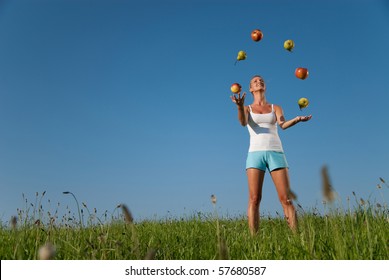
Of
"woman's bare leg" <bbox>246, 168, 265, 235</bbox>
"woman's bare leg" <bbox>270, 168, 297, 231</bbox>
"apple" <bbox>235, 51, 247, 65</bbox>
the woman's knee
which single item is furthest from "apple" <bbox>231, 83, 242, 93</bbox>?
the woman's knee

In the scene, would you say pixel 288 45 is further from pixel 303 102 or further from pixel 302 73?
pixel 303 102

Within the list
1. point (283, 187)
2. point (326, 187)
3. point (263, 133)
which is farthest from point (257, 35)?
point (326, 187)

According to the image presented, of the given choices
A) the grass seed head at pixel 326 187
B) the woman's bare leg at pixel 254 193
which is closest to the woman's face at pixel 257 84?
the woman's bare leg at pixel 254 193

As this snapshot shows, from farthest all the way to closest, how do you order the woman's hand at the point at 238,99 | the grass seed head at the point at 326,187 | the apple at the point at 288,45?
the apple at the point at 288,45, the woman's hand at the point at 238,99, the grass seed head at the point at 326,187

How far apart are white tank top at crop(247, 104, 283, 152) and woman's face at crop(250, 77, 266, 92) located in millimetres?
501

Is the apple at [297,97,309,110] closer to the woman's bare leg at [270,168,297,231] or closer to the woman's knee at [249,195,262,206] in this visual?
the woman's bare leg at [270,168,297,231]

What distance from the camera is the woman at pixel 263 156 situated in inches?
257

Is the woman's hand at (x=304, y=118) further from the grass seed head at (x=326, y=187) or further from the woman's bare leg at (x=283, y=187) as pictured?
the grass seed head at (x=326, y=187)

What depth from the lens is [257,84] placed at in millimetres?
7262

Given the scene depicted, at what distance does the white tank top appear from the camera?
6691 mm

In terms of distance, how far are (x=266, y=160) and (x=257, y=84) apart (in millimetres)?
1428

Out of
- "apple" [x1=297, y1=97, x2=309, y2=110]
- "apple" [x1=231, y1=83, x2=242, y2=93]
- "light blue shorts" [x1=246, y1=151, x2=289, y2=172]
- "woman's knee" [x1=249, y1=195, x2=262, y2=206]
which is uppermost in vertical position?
"apple" [x1=231, y1=83, x2=242, y2=93]

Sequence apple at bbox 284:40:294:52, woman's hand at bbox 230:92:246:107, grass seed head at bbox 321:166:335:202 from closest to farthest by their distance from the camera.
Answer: grass seed head at bbox 321:166:335:202, woman's hand at bbox 230:92:246:107, apple at bbox 284:40:294:52
